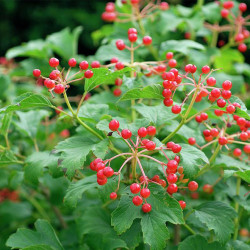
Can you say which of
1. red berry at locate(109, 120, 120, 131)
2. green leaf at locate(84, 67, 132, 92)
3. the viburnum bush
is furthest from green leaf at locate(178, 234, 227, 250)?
green leaf at locate(84, 67, 132, 92)

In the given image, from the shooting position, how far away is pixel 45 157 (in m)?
1.21

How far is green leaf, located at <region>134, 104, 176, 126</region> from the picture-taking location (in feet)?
3.81

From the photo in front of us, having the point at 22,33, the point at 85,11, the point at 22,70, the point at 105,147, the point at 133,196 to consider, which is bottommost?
the point at 22,33

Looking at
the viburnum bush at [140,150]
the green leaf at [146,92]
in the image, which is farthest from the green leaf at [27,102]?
the green leaf at [146,92]

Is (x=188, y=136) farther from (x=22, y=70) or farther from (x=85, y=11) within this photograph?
(x=85, y=11)

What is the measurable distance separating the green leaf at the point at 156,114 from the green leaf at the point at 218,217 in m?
0.29

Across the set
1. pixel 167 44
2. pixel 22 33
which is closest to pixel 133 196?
pixel 167 44

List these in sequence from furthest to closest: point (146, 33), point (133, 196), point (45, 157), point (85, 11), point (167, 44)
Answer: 1. point (85, 11)
2. point (146, 33)
3. point (167, 44)
4. point (45, 157)
5. point (133, 196)

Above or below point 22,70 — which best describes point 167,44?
above

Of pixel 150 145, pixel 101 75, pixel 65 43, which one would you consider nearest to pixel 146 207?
pixel 150 145

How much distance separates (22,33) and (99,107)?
3391 mm

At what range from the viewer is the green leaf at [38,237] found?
1.16 meters

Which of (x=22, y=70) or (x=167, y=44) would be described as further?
(x=22, y=70)

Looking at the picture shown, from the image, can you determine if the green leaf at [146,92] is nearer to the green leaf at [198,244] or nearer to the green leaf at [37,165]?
the green leaf at [37,165]
